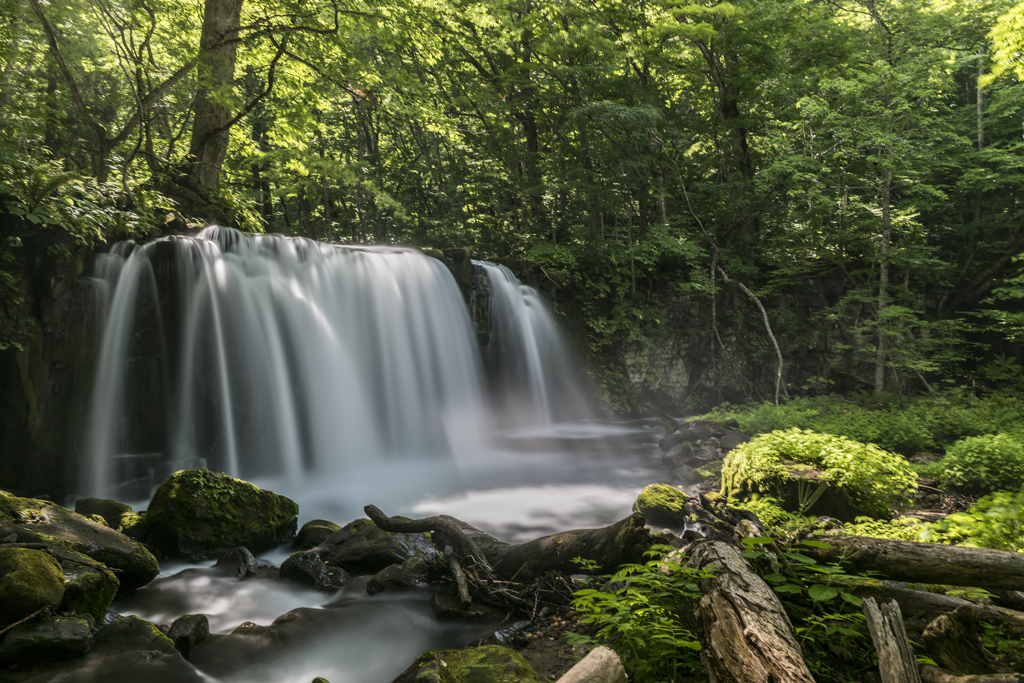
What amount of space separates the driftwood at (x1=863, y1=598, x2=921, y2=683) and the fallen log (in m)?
0.71

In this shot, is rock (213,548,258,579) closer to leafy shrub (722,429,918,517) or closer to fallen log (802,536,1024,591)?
fallen log (802,536,1024,591)

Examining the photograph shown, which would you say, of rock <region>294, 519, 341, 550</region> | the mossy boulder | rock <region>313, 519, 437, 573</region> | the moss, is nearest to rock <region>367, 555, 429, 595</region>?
rock <region>313, 519, 437, 573</region>

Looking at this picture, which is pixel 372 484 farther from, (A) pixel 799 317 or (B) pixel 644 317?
(A) pixel 799 317

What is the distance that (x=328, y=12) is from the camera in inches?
384

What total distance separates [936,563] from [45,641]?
16.1 feet

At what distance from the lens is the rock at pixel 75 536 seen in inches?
149

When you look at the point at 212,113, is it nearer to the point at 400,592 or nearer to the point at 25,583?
the point at 25,583

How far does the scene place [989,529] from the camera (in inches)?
129

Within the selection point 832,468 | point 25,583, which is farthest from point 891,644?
point 25,583

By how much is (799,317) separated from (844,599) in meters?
16.6

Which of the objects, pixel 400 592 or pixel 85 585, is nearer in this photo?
pixel 85 585

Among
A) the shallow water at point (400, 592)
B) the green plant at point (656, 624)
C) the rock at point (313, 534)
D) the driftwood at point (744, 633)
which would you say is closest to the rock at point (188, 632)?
the shallow water at point (400, 592)

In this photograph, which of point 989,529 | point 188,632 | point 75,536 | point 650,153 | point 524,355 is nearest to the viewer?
point 989,529

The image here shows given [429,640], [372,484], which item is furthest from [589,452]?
[429,640]
